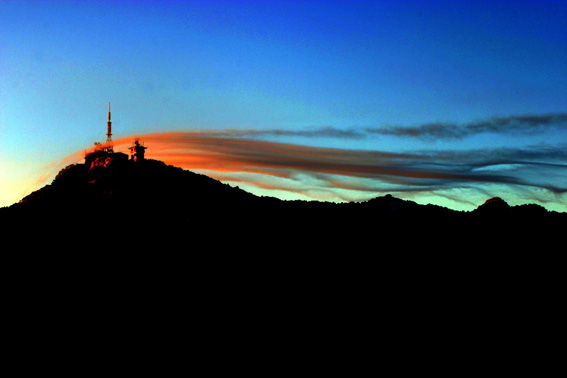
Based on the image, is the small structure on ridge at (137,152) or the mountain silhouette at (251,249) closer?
the mountain silhouette at (251,249)

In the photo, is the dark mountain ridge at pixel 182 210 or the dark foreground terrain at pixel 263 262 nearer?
the dark foreground terrain at pixel 263 262

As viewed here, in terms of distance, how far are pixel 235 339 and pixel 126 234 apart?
57857 mm

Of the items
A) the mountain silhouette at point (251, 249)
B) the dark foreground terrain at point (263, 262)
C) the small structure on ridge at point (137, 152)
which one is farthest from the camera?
the small structure on ridge at point (137, 152)

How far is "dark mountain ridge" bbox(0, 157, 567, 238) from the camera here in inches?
5915

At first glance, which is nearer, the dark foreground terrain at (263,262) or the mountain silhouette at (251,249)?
the dark foreground terrain at (263,262)

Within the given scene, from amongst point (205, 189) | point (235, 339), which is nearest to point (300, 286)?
point (235, 339)

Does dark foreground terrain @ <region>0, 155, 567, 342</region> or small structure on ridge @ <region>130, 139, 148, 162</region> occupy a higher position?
small structure on ridge @ <region>130, 139, 148, 162</region>

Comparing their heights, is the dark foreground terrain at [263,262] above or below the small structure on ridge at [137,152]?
below

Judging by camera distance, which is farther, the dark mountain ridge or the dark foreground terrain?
the dark mountain ridge

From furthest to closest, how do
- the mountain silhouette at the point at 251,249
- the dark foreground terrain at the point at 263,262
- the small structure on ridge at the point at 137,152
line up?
the small structure on ridge at the point at 137,152 → the mountain silhouette at the point at 251,249 → the dark foreground terrain at the point at 263,262

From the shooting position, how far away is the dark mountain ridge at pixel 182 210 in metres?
150

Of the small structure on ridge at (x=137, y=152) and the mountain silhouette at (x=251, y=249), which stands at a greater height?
the small structure on ridge at (x=137, y=152)

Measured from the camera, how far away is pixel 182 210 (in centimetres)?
15588

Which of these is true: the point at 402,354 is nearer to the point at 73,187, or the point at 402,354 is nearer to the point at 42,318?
the point at 42,318
